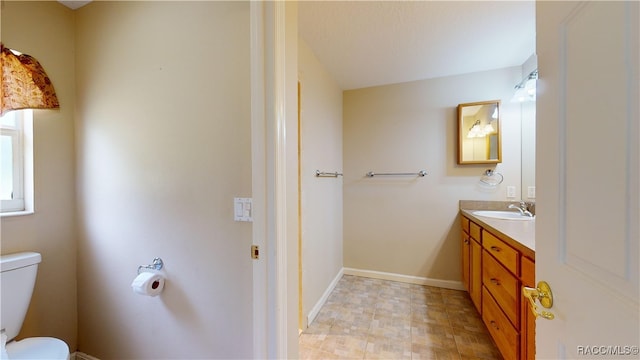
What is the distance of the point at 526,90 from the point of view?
7.27ft

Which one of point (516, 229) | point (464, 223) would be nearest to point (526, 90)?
point (464, 223)

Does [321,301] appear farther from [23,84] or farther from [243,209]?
[23,84]

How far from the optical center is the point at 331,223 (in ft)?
8.57

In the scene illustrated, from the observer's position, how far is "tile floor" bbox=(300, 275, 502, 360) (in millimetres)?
1672

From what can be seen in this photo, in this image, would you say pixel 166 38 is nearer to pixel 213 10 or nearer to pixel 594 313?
pixel 213 10

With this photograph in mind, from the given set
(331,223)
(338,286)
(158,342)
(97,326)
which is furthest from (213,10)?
(338,286)

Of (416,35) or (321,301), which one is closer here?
(416,35)

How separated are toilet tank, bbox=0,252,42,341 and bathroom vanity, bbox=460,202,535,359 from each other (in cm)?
253

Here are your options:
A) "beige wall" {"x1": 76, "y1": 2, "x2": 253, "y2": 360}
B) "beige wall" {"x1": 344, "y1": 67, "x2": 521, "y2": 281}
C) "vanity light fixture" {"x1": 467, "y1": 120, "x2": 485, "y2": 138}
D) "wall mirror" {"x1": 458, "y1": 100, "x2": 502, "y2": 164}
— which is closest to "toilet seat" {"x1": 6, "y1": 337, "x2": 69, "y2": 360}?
"beige wall" {"x1": 76, "y1": 2, "x2": 253, "y2": 360}

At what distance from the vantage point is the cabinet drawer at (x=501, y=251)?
1.28 meters

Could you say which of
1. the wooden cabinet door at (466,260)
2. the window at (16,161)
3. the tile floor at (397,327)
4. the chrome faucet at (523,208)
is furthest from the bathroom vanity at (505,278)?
the window at (16,161)

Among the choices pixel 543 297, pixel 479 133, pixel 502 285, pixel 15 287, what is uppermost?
pixel 479 133

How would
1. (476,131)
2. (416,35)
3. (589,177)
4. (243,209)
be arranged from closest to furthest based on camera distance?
(589,177), (243,209), (416,35), (476,131)

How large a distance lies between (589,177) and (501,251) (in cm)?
125
